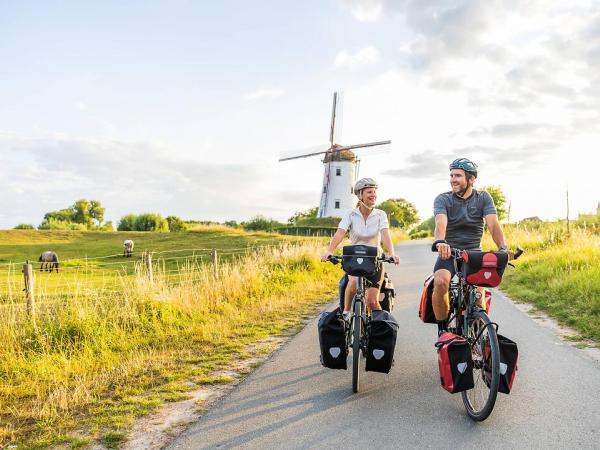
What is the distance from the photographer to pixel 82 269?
23.6m

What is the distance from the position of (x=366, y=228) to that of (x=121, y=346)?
3799mm

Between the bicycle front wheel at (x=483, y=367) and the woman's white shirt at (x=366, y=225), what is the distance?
4.87ft

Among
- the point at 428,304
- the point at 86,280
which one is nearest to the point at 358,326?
the point at 428,304

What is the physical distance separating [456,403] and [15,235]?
1885 inches

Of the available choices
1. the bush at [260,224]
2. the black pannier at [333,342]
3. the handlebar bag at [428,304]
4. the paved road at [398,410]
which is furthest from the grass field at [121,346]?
the bush at [260,224]

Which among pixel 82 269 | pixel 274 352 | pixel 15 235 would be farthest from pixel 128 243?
pixel 274 352

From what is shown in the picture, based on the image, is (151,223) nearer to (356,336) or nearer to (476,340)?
(356,336)

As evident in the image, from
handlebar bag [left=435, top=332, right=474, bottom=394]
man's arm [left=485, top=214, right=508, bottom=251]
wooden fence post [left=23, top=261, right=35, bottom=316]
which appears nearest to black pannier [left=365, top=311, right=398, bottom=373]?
handlebar bag [left=435, top=332, right=474, bottom=394]

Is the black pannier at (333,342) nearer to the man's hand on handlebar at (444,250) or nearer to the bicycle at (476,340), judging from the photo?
the bicycle at (476,340)

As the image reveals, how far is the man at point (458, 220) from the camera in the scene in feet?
15.1

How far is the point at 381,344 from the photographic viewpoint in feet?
15.2

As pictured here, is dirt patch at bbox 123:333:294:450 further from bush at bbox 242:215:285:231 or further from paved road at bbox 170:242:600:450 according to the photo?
bush at bbox 242:215:285:231

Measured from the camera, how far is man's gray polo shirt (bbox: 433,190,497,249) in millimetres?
4754

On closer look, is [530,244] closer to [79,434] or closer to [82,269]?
[79,434]
